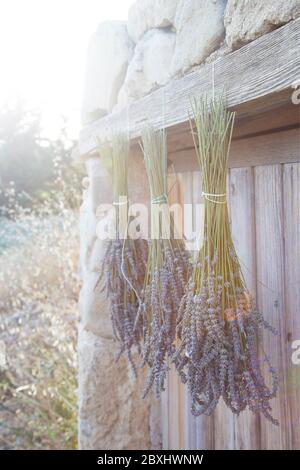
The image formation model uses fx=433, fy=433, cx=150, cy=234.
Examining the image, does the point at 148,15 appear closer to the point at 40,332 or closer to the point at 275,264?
the point at 275,264

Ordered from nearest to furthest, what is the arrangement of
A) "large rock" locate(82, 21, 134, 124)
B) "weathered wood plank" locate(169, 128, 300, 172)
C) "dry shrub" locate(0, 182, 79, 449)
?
1. "weathered wood plank" locate(169, 128, 300, 172)
2. "large rock" locate(82, 21, 134, 124)
3. "dry shrub" locate(0, 182, 79, 449)

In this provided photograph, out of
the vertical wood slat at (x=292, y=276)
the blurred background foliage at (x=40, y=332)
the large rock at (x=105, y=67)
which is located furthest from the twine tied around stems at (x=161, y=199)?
the blurred background foliage at (x=40, y=332)

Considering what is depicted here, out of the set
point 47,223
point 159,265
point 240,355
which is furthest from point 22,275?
point 240,355

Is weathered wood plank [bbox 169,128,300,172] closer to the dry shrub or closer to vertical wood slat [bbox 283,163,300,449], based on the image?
vertical wood slat [bbox 283,163,300,449]

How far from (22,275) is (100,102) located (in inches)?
82.5

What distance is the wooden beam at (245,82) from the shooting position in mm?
856

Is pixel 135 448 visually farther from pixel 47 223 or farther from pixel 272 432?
pixel 47 223

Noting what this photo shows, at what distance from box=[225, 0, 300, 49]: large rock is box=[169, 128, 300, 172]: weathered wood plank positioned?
26 cm

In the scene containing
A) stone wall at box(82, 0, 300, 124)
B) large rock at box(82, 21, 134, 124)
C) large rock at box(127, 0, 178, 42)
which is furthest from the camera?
large rock at box(82, 21, 134, 124)

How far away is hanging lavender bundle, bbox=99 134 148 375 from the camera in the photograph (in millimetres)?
1328

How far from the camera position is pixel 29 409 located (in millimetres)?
3008

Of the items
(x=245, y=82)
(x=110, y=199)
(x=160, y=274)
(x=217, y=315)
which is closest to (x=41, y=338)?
(x=110, y=199)

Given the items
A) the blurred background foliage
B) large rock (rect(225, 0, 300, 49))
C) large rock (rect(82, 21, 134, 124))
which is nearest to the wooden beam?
large rock (rect(225, 0, 300, 49))

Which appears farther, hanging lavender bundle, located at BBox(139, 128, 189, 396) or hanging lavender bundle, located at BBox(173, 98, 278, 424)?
hanging lavender bundle, located at BBox(139, 128, 189, 396)
